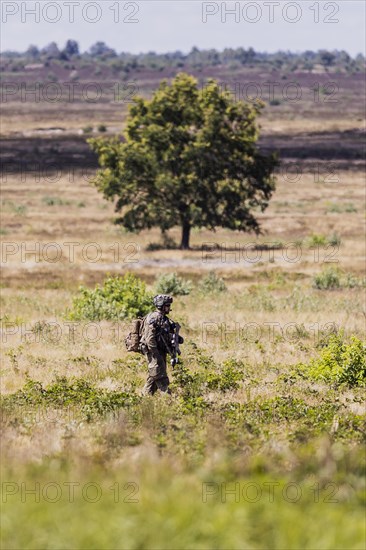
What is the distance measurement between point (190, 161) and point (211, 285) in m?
12.9

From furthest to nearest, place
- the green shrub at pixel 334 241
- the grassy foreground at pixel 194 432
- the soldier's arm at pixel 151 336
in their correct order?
the green shrub at pixel 334 241
the soldier's arm at pixel 151 336
the grassy foreground at pixel 194 432

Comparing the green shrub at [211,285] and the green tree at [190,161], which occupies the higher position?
the green tree at [190,161]

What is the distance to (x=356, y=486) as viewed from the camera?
8383mm

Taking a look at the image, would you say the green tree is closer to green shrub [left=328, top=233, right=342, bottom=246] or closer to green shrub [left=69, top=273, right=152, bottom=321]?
green shrub [left=328, top=233, right=342, bottom=246]

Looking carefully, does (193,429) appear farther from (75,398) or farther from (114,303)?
(114,303)

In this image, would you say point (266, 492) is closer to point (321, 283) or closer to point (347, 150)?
point (321, 283)

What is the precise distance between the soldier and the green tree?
1132 inches

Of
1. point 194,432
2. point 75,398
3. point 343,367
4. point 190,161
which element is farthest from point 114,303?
point 190,161

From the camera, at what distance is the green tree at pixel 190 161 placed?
136ft

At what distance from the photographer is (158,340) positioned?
12.7 metres

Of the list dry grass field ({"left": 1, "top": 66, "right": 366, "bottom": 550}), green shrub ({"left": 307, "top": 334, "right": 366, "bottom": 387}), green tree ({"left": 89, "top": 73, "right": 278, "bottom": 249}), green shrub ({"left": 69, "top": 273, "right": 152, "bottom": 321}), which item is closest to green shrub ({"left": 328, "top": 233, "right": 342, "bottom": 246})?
green tree ({"left": 89, "top": 73, "right": 278, "bottom": 249})

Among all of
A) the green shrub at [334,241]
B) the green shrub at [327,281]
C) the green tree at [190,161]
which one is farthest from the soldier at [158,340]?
the green shrub at [334,241]

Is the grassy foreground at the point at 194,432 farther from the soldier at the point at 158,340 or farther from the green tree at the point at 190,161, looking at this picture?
the green tree at the point at 190,161

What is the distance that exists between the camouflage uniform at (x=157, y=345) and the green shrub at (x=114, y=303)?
9.06 meters
